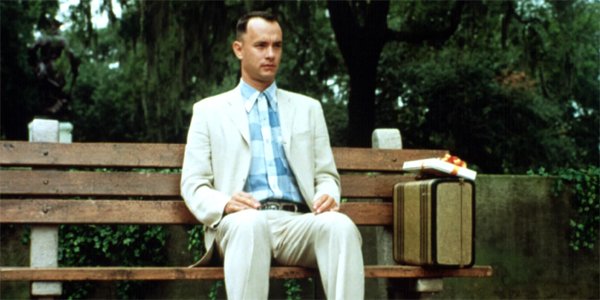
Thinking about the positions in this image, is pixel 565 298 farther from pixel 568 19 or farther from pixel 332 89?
pixel 332 89

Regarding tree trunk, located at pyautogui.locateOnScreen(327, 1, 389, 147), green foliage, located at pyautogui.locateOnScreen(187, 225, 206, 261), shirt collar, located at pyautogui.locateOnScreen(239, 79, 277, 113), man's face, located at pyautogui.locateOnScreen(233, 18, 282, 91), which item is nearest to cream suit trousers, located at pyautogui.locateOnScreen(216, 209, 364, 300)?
shirt collar, located at pyautogui.locateOnScreen(239, 79, 277, 113)

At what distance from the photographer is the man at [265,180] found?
396 centimetres

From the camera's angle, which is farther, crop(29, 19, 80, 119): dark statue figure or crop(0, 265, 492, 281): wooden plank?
crop(29, 19, 80, 119): dark statue figure

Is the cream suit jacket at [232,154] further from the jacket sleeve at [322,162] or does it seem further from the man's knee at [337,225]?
the man's knee at [337,225]

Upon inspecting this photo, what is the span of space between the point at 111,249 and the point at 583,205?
3.01 m

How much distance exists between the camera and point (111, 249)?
19.6 ft

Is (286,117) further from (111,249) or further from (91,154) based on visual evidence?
(111,249)

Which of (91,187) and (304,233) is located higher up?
(91,187)

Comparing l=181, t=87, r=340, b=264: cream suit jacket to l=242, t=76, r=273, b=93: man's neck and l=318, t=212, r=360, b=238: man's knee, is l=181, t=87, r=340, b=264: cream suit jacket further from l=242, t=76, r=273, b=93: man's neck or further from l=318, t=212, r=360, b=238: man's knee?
l=318, t=212, r=360, b=238: man's knee

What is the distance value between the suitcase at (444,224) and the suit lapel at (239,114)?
831 mm

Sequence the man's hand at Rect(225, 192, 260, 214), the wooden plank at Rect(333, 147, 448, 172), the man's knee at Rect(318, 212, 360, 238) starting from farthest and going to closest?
the wooden plank at Rect(333, 147, 448, 172), the man's hand at Rect(225, 192, 260, 214), the man's knee at Rect(318, 212, 360, 238)

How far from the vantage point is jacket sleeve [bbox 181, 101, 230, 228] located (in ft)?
14.0

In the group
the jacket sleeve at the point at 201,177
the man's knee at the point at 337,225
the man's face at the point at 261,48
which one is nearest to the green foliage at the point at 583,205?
the man's face at the point at 261,48

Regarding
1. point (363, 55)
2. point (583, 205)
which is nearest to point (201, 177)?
point (583, 205)
